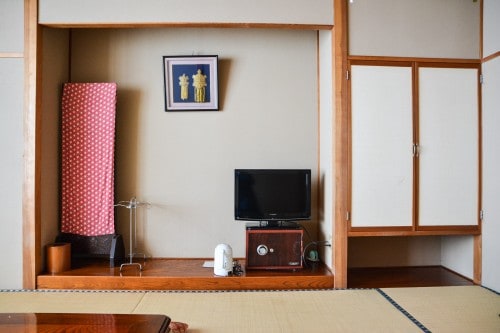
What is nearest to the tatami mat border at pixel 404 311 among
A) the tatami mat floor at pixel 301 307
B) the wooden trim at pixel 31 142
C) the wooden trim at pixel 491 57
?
the tatami mat floor at pixel 301 307

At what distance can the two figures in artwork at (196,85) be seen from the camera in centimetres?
357

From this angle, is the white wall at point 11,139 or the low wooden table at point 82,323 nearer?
the low wooden table at point 82,323

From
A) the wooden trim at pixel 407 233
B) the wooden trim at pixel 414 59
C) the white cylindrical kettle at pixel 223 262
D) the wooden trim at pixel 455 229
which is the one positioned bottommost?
the white cylindrical kettle at pixel 223 262

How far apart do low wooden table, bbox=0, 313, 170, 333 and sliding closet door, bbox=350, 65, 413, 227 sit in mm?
2022

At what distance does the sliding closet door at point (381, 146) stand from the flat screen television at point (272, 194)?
1.63ft

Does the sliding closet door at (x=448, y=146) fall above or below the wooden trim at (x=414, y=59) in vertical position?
below

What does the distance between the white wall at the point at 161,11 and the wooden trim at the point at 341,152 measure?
0.57 meters

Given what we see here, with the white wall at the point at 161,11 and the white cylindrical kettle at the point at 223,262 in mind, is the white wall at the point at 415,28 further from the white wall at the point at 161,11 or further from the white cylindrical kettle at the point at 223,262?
the white cylindrical kettle at the point at 223,262

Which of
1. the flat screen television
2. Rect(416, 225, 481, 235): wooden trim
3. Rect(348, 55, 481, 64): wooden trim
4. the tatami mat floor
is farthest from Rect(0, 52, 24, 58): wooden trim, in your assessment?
Rect(416, 225, 481, 235): wooden trim

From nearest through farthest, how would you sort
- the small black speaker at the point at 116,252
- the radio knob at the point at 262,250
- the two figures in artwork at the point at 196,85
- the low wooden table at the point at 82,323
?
the low wooden table at the point at 82,323
the radio knob at the point at 262,250
the small black speaker at the point at 116,252
the two figures in artwork at the point at 196,85

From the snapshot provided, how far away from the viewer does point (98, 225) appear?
344 cm

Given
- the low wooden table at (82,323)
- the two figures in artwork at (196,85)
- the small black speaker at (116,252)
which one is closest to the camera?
the low wooden table at (82,323)

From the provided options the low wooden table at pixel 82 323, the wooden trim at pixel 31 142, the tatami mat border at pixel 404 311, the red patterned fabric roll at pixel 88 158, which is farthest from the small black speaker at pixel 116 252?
the tatami mat border at pixel 404 311

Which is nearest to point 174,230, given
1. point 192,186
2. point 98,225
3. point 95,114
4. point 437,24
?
point 192,186
